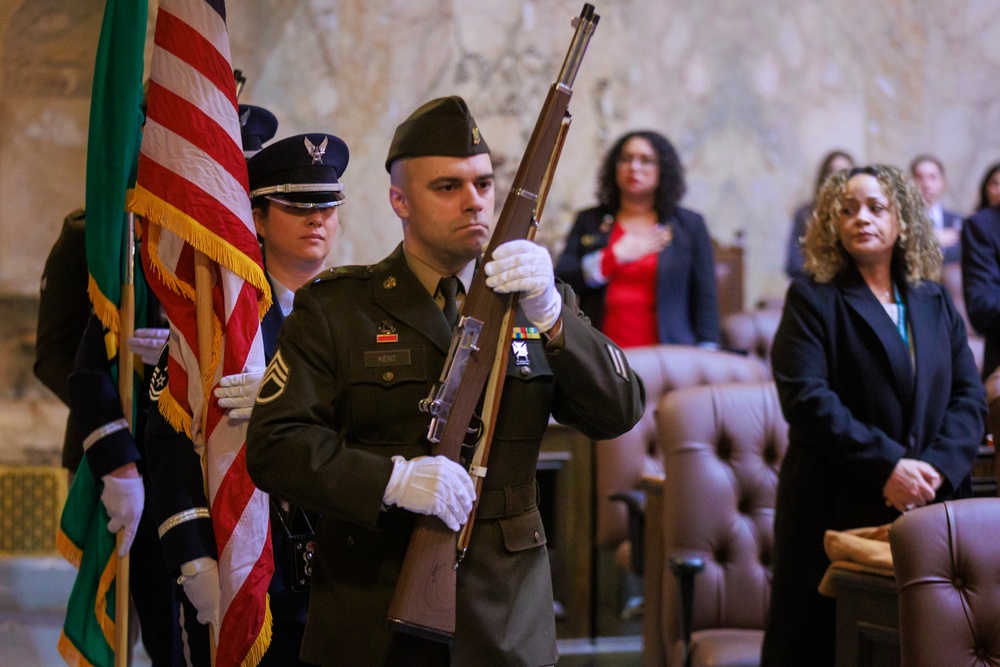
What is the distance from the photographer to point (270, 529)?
252 centimetres

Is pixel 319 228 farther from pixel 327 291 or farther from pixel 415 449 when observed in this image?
pixel 415 449

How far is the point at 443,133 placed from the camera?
6.41 ft

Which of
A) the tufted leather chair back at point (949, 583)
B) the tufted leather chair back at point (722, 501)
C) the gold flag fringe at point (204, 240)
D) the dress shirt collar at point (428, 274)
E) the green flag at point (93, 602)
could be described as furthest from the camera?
the tufted leather chair back at point (722, 501)

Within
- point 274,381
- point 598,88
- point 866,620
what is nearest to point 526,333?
point 274,381

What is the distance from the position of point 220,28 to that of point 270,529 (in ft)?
3.63

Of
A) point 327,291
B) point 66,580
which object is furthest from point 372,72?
point 327,291

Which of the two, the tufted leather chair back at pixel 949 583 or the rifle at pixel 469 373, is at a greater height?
the rifle at pixel 469 373

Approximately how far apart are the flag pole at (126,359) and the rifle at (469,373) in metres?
1.22

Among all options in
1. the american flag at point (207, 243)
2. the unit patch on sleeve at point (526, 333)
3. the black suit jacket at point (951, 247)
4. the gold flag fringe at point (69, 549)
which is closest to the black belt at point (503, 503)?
the unit patch on sleeve at point (526, 333)

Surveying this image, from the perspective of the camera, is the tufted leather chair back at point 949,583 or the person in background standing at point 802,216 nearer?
the tufted leather chair back at point 949,583

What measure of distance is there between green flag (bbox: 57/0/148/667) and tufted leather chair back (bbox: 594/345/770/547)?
74.2 inches

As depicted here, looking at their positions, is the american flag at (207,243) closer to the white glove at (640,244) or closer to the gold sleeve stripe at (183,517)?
the gold sleeve stripe at (183,517)

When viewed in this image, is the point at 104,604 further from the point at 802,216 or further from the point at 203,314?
the point at 802,216

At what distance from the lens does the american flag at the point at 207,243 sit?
243cm
